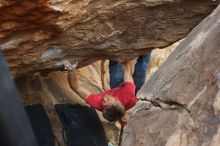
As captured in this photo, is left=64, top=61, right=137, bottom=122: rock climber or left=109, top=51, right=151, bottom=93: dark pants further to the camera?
left=109, top=51, right=151, bottom=93: dark pants

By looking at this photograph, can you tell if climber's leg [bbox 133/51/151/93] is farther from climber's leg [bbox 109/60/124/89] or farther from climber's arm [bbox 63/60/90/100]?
climber's arm [bbox 63/60/90/100]

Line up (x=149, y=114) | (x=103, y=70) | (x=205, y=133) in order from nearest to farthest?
(x=205, y=133) < (x=149, y=114) < (x=103, y=70)

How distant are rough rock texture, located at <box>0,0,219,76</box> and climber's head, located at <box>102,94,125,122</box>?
14.9 inches

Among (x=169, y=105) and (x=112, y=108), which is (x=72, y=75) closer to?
(x=112, y=108)

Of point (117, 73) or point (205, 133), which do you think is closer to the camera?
point (205, 133)

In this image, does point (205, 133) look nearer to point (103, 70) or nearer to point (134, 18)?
point (134, 18)

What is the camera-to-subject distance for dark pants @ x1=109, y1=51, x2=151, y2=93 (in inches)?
175

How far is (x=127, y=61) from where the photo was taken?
3709 mm

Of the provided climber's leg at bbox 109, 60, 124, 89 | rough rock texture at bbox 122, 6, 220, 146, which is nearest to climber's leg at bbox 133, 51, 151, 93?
climber's leg at bbox 109, 60, 124, 89

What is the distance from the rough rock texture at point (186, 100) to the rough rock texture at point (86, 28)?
107 cm

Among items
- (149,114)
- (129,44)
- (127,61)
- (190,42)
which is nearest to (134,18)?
(129,44)

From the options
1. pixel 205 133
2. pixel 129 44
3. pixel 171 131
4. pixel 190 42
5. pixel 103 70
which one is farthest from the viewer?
pixel 103 70

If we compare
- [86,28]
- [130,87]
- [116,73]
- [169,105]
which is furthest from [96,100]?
[169,105]

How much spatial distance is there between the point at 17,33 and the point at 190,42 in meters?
1.36
